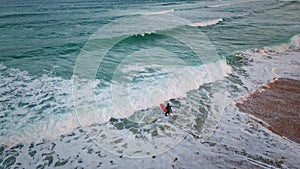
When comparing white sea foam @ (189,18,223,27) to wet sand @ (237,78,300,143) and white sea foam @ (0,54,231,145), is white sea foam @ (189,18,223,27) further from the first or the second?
wet sand @ (237,78,300,143)

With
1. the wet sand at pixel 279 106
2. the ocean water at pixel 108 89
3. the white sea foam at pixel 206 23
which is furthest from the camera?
the white sea foam at pixel 206 23

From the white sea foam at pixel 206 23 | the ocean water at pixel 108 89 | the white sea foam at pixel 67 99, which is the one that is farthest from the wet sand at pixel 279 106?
the white sea foam at pixel 206 23

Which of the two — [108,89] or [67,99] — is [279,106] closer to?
[108,89]

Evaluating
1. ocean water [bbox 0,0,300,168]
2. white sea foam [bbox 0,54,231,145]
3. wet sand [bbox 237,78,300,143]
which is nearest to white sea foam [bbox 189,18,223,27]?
ocean water [bbox 0,0,300,168]

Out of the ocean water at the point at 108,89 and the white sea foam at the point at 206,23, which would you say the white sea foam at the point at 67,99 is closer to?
the ocean water at the point at 108,89

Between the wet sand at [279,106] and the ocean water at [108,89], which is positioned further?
the wet sand at [279,106]

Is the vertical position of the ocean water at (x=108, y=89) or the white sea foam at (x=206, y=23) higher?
the white sea foam at (x=206, y=23)
